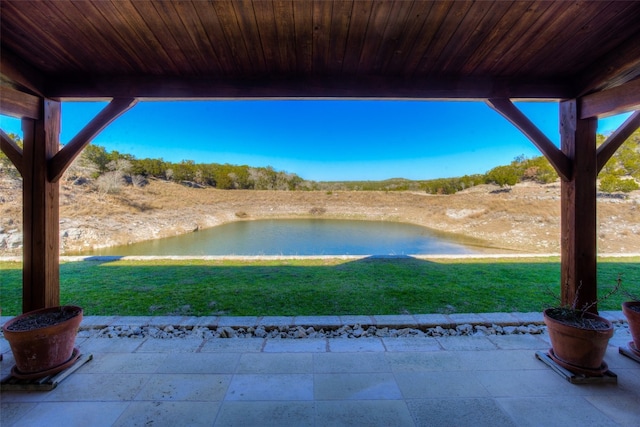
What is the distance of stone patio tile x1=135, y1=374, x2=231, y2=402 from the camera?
1608 millimetres

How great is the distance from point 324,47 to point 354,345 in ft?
6.93

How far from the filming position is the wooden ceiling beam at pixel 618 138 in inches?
86.2

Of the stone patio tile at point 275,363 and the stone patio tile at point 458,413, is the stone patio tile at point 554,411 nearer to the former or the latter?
the stone patio tile at point 458,413

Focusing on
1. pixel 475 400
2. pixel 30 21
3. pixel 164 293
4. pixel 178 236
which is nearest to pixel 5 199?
pixel 178 236

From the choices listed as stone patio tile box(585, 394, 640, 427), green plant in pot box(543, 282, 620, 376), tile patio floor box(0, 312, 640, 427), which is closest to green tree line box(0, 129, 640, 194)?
green plant in pot box(543, 282, 620, 376)

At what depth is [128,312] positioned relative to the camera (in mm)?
2740

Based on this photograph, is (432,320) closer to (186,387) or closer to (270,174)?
(186,387)

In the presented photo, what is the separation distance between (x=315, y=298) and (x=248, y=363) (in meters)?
1.29

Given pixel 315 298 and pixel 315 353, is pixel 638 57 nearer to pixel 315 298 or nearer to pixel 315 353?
pixel 315 353

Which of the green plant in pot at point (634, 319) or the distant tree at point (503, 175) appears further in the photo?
the distant tree at point (503, 175)

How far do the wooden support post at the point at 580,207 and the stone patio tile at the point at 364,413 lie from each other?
1744mm

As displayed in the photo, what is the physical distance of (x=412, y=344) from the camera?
7.19 ft

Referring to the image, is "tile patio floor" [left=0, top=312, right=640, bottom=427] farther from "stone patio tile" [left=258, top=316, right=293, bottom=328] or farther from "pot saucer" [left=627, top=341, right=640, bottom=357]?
"stone patio tile" [left=258, top=316, right=293, bottom=328]

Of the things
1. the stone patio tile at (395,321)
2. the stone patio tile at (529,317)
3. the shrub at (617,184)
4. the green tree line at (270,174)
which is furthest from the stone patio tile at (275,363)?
the shrub at (617,184)
